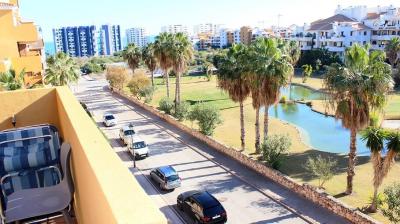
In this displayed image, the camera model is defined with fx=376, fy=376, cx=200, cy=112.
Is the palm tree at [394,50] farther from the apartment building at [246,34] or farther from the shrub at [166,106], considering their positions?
the apartment building at [246,34]

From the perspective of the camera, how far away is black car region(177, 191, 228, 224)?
17.0 meters

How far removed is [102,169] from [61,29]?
591ft

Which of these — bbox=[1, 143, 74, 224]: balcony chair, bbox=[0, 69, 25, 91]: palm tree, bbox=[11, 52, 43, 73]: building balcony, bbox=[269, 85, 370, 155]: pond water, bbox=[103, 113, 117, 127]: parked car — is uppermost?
bbox=[11, 52, 43, 73]: building balcony

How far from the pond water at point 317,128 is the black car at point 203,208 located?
11.2 metres

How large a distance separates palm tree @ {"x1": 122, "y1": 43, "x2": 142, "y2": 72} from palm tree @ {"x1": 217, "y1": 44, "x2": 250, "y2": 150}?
35.8 meters

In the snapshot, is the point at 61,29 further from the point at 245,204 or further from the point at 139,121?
the point at 245,204

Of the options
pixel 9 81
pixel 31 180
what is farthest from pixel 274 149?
pixel 31 180

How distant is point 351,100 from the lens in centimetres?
1859

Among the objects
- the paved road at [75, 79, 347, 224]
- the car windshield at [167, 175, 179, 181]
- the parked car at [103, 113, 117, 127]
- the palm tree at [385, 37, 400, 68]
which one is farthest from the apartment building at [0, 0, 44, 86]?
the palm tree at [385, 37, 400, 68]

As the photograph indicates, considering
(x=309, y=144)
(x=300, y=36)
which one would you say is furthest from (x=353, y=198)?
(x=300, y=36)

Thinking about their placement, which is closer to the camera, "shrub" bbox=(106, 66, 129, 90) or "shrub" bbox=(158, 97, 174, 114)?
"shrub" bbox=(158, 97, 174, 114)

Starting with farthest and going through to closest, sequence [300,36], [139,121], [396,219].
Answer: [300,36]
[139,121]
[396,219]

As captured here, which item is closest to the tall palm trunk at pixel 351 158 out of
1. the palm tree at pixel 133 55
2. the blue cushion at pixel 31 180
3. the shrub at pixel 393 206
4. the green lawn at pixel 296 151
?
the green lawn at pixel 296 151

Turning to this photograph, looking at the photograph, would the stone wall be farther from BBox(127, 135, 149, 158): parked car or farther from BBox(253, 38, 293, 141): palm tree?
BBox(127, 135, 149, 158): parked car
